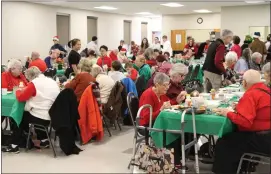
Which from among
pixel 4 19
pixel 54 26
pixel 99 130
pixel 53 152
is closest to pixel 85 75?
pixel 99 130

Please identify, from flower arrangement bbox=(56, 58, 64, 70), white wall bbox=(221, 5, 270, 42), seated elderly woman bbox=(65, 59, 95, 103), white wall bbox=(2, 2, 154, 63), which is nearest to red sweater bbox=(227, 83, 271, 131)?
seated elderly woman bbox=(65, 59, 95, 103)

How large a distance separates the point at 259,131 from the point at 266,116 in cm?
14

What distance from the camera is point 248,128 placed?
2.92 meters

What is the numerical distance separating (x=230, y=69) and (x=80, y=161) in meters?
3.06

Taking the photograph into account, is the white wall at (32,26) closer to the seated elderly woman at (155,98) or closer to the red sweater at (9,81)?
the red sweater at (9,81)

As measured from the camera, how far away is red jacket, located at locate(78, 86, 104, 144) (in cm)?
423

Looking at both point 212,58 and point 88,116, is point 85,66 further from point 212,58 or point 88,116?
point 212,58

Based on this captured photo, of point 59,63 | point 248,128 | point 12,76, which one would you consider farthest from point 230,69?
point 59,63

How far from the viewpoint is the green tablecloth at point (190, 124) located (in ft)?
9.68

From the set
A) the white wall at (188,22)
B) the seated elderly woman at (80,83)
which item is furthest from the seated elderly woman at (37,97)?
the white wall at (188,22)

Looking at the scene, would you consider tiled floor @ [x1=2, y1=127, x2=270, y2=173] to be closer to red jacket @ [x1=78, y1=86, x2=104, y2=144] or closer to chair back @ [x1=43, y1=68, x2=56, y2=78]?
red jacket @ [x1=78, y1=86, x2=104, y2=144]

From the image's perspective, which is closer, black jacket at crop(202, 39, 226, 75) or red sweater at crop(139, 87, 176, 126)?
red sweater at crop(139, 87, 176, 126)

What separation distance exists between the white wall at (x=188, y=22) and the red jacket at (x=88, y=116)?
38.3ft

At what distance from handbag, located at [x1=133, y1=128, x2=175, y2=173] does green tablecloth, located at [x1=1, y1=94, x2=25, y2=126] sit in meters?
1.58
